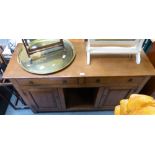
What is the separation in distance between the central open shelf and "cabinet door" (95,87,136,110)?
0.12m

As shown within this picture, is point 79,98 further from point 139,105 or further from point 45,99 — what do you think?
point 139,105

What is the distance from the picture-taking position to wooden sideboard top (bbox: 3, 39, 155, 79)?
1148mm

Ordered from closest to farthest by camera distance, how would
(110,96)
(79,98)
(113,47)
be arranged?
(113,47) < (110,96) < (79,98)

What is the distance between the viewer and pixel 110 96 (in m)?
1.44

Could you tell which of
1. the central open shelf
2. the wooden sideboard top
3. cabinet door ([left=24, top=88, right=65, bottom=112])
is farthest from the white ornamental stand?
the central open shelf

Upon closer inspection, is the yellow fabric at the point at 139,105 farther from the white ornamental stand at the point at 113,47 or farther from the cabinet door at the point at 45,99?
the cabinet door at the point at 45,99

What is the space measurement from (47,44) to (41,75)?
267 mm

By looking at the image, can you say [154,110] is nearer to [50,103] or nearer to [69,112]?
[50,103]

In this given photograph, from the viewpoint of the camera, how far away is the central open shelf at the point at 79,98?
1691 mm

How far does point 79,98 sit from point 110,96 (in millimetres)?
425

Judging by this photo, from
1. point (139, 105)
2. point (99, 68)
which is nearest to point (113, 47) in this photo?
point (99, 68)

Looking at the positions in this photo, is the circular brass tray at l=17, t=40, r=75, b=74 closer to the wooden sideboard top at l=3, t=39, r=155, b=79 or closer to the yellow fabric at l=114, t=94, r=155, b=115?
the wooden sideboard top at l=3, t=39, r=155, b=79
